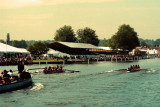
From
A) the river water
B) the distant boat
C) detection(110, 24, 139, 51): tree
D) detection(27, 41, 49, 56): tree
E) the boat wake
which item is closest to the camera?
the river water

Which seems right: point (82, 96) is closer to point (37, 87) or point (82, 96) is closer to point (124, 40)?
point (37, 87)

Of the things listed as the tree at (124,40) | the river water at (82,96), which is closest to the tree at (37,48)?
the tree at (124,40)

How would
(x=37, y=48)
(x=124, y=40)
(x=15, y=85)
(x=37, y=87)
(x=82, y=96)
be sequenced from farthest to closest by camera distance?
(x=124, y=40), (x=37, y=48), (x=37, y=87), (x=15, y=85), (x=82, y=96)

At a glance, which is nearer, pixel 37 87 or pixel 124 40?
pixel 37 87

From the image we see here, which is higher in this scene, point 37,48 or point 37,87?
point 37,48

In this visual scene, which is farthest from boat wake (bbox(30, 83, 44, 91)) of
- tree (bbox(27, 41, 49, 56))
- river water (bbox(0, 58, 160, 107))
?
tree (bbox(27, 41, 49, 56))

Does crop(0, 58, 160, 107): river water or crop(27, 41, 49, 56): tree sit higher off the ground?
crop(27, 41, 49, 56): tree

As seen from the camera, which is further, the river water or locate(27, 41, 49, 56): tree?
locate(27, 41, 49, 56): tree

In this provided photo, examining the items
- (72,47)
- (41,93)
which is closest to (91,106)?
(41,93)

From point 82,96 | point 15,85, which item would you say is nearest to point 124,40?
point 15,85

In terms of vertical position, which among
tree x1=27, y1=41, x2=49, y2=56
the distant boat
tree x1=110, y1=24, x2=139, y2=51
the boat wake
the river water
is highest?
tree x1=110, y1=24, x2=139, y2=51

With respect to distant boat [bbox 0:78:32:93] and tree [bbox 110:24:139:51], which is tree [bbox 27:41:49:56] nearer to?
tree [bbox 110:24:139:51]

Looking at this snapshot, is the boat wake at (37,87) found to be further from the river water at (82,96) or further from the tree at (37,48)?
the tree at (37,48)

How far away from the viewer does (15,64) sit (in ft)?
305
